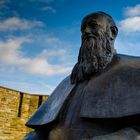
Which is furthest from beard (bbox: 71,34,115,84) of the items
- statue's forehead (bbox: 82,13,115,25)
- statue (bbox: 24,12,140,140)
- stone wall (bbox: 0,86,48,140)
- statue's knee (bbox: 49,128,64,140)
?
stone wall (bbox: 0,86,48,140)

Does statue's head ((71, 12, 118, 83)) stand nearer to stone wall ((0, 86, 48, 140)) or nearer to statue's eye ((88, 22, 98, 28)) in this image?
statue's eye ((88, 22, 98, 28))

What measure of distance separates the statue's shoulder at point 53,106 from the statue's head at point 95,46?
0.19 meters

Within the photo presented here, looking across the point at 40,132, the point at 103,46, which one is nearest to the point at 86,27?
the point at 103,46

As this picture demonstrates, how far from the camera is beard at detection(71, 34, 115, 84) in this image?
273 cm

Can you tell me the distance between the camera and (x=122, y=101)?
7.93 feet

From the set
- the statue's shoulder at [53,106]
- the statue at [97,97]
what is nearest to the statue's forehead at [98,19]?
the statue at [97,97]

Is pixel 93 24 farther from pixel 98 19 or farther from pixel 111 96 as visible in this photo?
pixel 111 96

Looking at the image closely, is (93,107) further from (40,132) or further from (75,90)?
(40,132)

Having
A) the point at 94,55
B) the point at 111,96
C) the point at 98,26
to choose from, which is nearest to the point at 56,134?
the point at 111,96

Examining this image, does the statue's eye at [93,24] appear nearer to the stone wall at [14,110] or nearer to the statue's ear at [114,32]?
the statue's ear at [114,32]

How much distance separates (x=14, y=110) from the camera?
1133 centimetres

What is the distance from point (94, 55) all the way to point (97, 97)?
36 centimetres

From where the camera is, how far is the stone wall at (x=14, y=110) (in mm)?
10961

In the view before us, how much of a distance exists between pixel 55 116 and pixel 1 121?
8774mm
